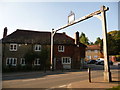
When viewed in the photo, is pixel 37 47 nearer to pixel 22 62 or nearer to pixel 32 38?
pixel 32 38

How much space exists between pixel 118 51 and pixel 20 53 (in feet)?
131

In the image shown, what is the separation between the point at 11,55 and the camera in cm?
2316

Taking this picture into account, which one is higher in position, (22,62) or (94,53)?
(94,53)

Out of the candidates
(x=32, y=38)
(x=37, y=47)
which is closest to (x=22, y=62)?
(x=37, y=47)

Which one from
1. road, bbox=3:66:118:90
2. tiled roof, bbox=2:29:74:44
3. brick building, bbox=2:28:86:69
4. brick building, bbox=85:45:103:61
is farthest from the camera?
brick building, bbox=85:45:103:61

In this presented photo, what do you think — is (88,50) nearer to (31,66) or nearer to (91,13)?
(31,66)

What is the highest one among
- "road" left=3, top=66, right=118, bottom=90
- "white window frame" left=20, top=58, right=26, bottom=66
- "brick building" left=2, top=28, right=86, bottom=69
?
"brick building" left=2, top=28, right=86, bottom=69

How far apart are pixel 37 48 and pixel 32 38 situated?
3025 mm

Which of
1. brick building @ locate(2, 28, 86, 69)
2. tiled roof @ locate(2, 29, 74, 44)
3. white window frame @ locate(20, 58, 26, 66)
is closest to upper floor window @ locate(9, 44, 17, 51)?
brick building @ locate(2, 28, 86, 69)

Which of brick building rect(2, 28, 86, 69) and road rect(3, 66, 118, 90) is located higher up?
brick building rect(2, 28, 86, 69)

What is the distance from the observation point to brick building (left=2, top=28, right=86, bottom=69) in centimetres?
2317

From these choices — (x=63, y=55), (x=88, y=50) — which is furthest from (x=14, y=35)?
(x=88, y=50)

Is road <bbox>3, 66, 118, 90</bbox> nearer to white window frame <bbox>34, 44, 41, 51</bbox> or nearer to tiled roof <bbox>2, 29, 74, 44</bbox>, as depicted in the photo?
white window frame <bbox>34, 44, 41, 51</bbox>

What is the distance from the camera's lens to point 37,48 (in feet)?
81.8
